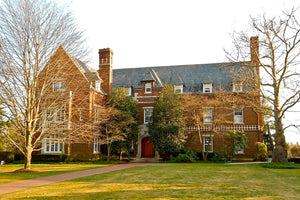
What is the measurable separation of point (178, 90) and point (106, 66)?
9.20 meters

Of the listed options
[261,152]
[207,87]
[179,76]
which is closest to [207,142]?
[261,152]

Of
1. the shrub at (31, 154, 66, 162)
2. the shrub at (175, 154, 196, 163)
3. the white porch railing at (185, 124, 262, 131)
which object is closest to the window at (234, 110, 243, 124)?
the white porch railing at (185, 124, 262, 131)

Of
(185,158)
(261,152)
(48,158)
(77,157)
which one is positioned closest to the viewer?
(77,157)

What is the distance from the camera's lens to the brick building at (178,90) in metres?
29.1

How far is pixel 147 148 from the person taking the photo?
31938 millimetres

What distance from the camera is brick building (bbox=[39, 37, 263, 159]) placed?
2909 centimetres

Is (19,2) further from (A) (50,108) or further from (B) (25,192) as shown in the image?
(B) (25,192)

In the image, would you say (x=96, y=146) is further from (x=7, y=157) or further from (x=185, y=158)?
(x=185, y=158)

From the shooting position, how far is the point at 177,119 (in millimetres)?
27641

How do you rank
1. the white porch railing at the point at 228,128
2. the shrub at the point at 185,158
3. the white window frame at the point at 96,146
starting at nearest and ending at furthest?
the shrub at the point at 185,158
the white window frame at the point at 96,146
the white porch railing at the point at 228,128

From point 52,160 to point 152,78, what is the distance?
570 inches

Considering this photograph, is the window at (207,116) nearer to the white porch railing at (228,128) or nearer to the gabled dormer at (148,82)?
the white porch railing at (228,128)

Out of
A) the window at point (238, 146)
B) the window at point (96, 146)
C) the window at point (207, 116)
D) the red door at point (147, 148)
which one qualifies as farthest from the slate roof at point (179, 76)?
the window at point (96, 146)

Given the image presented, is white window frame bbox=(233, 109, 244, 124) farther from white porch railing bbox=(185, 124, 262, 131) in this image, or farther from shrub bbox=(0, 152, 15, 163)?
shrub bbox=(0, 152, 15, 163)
